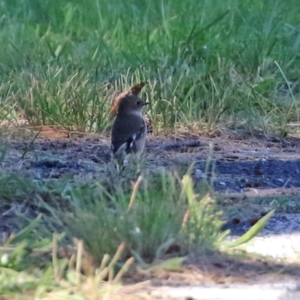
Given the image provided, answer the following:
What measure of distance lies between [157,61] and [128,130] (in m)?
2.78

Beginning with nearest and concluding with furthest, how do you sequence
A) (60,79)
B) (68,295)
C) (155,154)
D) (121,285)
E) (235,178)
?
(68,295), (121,285), (235,178), (155,154), (60,79)

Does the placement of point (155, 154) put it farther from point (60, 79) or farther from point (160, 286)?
point (160, 286)

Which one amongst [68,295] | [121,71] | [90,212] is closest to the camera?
[68,295]

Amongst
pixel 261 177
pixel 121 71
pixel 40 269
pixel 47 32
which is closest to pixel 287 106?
pixel 121 71

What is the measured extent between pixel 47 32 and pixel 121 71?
6.44 ft

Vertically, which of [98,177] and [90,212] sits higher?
[90,212]

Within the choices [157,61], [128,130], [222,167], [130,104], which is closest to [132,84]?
[157,61]

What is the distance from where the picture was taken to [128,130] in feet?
25.1

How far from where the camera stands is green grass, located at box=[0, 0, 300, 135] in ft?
29.2

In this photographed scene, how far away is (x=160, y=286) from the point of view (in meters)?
4.16

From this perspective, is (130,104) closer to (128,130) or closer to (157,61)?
(128,130)

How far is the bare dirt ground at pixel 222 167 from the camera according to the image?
459 cm

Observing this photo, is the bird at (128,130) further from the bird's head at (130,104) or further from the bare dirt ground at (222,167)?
the bare dirt ground at (222,167)

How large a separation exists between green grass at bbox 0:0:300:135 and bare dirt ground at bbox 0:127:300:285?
310 millimetres
